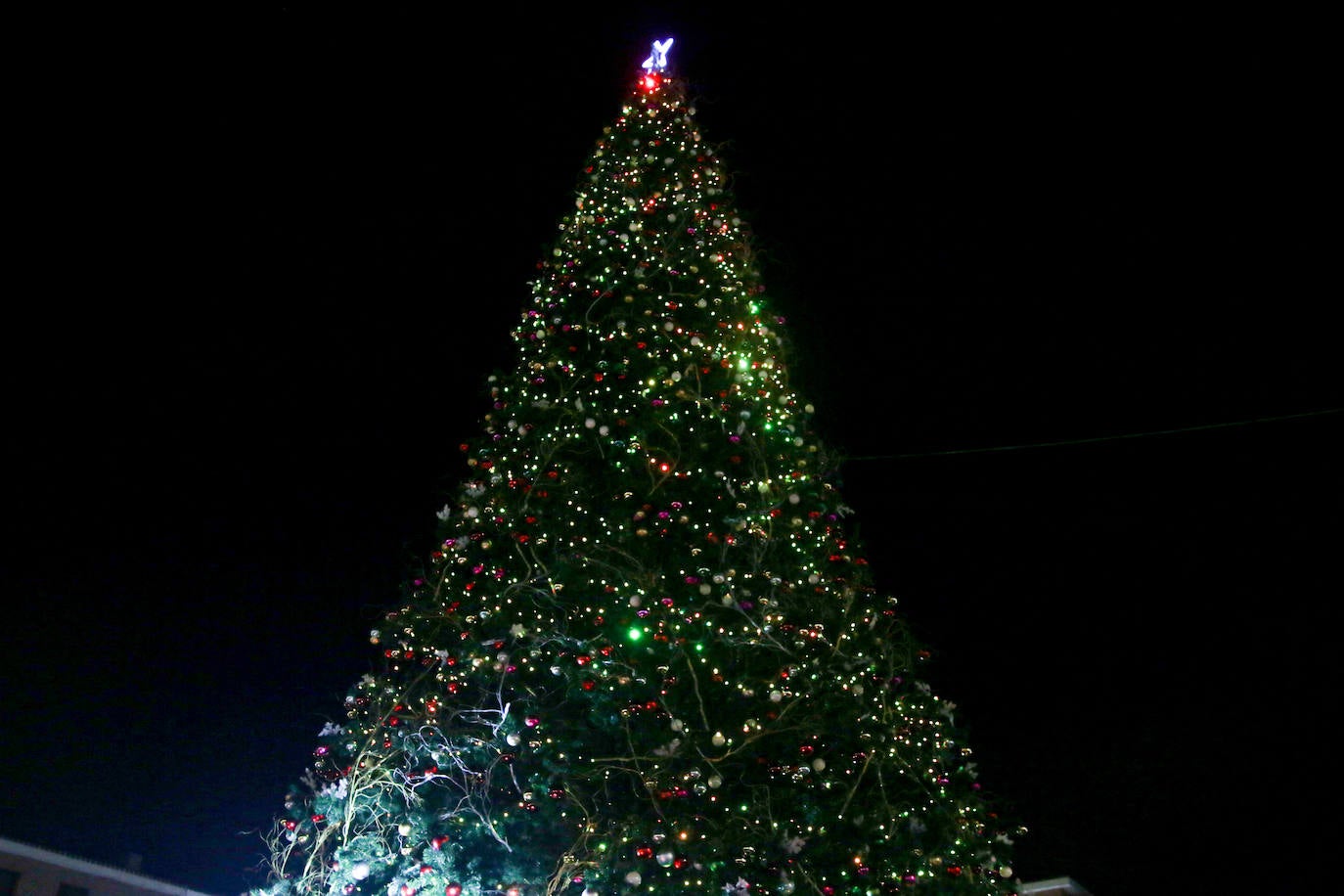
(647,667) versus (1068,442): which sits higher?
(1068,442)

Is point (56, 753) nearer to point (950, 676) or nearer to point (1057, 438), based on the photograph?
point (950, 676)

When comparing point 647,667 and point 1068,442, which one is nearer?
point 647,667

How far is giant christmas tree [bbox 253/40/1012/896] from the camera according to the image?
3.19m

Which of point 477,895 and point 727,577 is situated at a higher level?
point 727,577

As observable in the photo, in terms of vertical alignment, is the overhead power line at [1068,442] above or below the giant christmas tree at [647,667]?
above

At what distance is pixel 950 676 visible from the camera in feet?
23.4

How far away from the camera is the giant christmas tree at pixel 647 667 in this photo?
319 cm

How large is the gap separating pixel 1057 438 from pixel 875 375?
1.26m

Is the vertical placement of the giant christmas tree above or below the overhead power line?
below

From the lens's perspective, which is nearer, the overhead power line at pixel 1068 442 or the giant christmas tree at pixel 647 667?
the giant christmas tree at pixel 647 667

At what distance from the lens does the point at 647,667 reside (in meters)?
3.33

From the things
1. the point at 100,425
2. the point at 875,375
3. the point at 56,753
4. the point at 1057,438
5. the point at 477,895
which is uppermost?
the point at 875,375

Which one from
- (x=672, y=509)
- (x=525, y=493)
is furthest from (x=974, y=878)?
(x=525, y=493)

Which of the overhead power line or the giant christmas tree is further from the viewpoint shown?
the overhead power line
